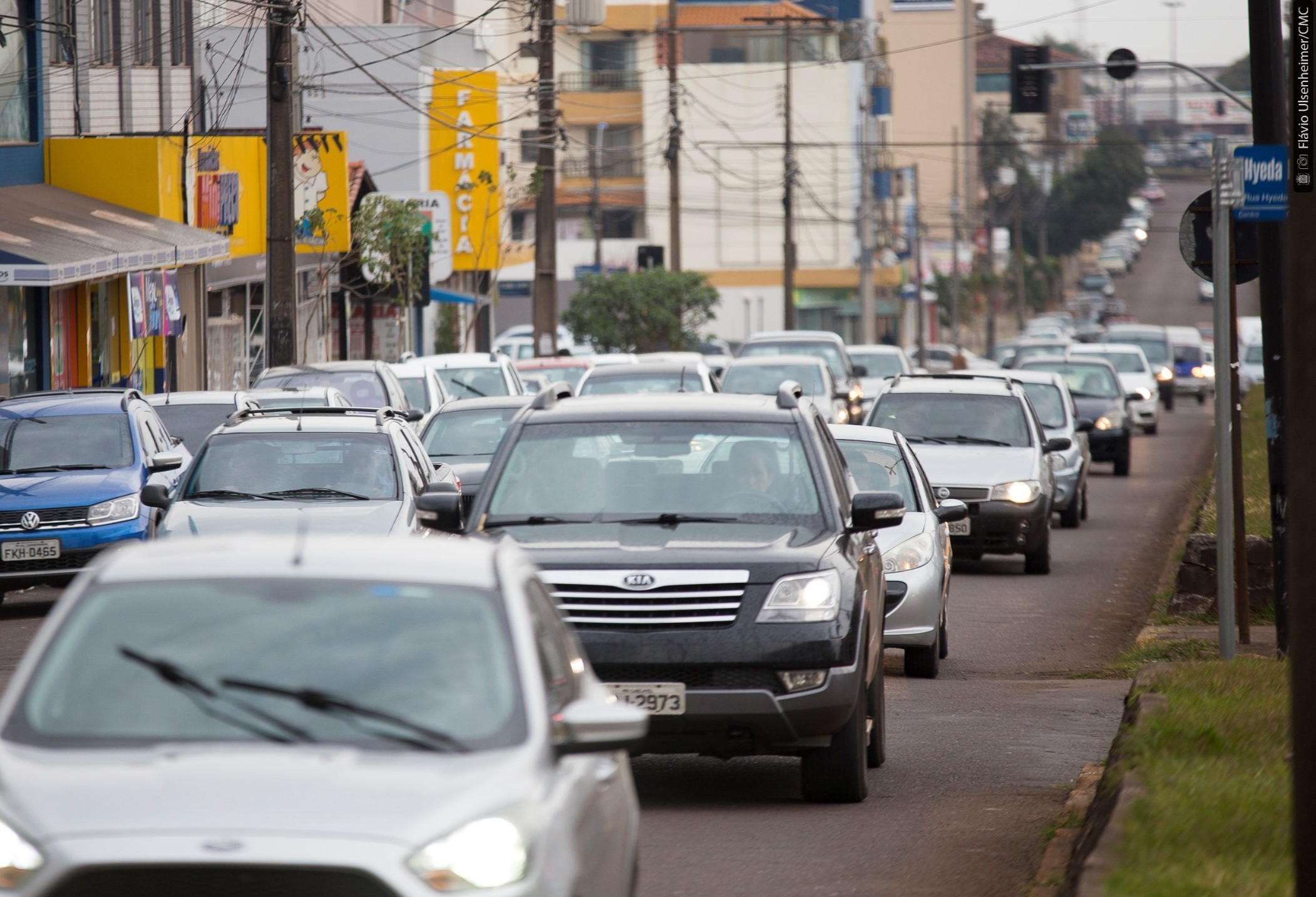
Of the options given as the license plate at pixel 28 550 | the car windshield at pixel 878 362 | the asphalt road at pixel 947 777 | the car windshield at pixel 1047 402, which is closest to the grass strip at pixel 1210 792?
the asphalt road at pixel 947 777

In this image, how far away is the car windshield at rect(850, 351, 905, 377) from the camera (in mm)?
37750

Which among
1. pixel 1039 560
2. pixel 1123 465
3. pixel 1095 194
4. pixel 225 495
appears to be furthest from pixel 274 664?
pixel 1095 194

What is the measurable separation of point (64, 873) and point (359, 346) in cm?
4529

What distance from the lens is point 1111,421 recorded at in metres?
32.7

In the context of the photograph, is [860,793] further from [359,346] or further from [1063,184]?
[1063,184]

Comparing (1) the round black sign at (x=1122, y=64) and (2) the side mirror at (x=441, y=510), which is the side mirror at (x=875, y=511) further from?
(1) the round black sign at (x=1122, y=64)

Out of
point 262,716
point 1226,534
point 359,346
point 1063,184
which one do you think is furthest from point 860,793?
point 1063,184

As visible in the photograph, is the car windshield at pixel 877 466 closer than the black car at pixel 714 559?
No

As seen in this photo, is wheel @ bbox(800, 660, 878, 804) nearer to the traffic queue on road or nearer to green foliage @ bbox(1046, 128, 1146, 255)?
the traffic queue on road

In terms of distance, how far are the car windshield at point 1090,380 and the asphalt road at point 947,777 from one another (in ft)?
44.7

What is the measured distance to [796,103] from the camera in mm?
88875

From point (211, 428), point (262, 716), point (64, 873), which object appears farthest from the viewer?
point (211, 428)

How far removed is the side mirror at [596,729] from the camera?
16.2 feet

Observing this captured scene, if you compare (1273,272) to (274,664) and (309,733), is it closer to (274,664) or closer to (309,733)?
(274,664)
